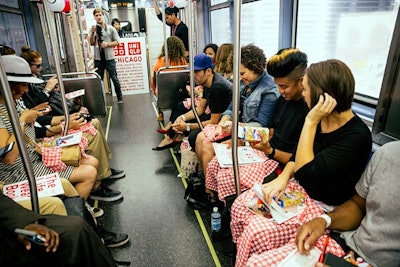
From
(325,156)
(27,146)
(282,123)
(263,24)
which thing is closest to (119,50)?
(263,24)

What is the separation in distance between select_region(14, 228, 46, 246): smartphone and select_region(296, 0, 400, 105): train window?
8.35 ft

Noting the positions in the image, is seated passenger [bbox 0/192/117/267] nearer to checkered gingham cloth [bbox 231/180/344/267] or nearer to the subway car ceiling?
checkered gingham cloth [bbox 231/180/344/267]

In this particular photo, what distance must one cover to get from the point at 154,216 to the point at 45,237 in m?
1.37

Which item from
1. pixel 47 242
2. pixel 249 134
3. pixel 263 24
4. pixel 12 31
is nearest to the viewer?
pixel 47 242

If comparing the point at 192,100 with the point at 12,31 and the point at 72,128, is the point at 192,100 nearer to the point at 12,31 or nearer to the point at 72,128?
the point at 72,128

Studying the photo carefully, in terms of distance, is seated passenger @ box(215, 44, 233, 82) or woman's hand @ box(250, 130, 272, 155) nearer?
woman's hand @ box(250, 130, 272, 155)

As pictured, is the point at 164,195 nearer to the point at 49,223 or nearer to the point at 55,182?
the point at 55,182

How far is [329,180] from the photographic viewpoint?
1465 mm

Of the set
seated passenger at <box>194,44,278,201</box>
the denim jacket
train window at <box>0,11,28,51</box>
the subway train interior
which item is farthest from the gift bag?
train window at <box>0,11,28,51</box>

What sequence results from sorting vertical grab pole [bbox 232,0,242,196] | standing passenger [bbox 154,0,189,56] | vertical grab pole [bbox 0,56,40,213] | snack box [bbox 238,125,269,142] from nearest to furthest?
1. vertical grab pole [bbox 0,56,40,213]
2. vertical grab pole [bbox 232,0,242,196]
3. snack box [bbox 238,125,269,142]
4. standing passenger [bbox 154,0,189,56]

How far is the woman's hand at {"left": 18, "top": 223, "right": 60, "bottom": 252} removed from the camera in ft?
4.49

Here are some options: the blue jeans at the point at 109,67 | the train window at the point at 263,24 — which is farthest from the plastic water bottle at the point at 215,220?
the blue jeans at the point at 109,67

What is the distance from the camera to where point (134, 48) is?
22.6 feet

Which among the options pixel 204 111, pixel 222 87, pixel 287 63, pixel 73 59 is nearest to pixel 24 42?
pixel 73 59
